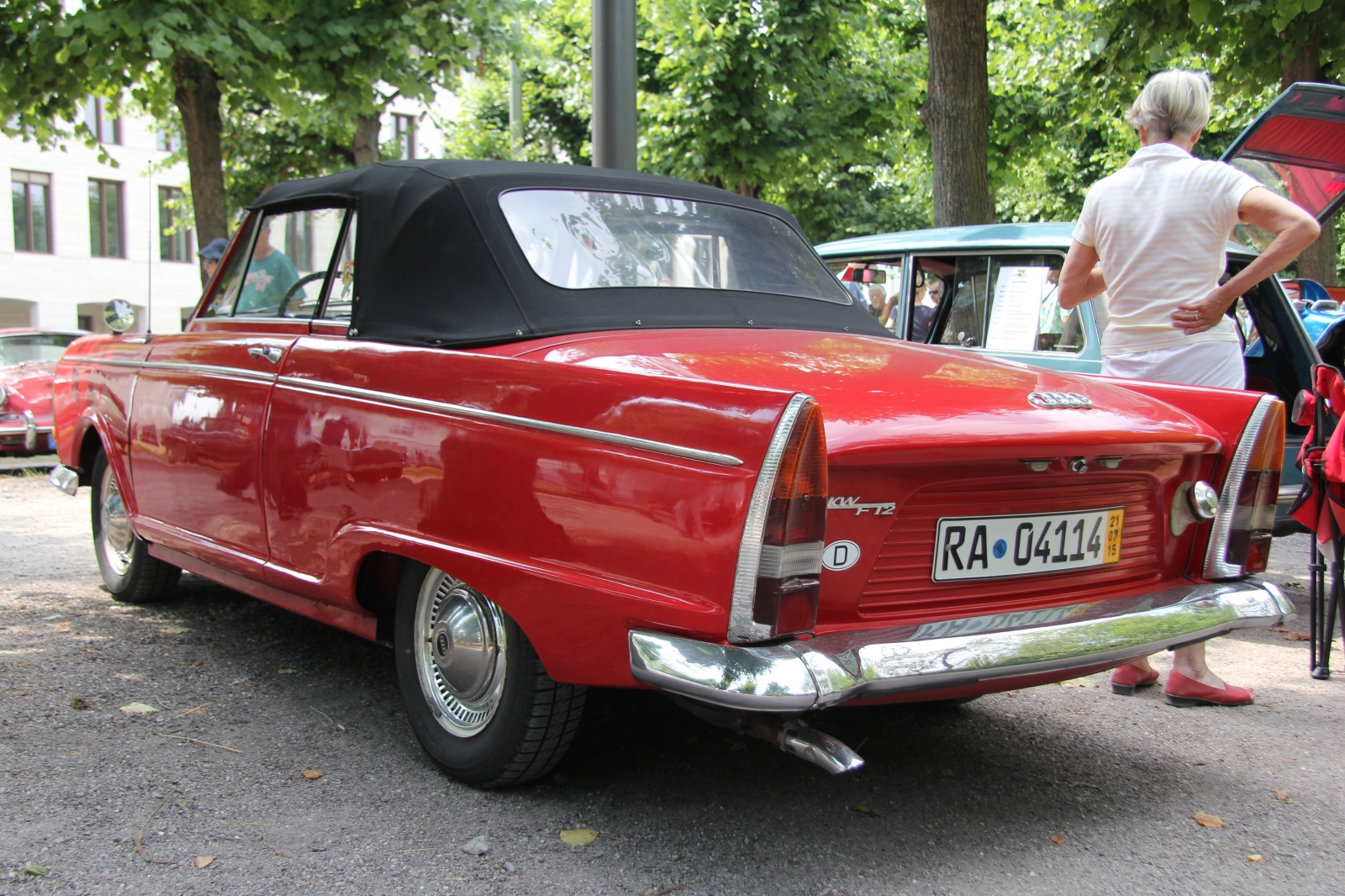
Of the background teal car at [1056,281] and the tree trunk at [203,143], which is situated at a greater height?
the tree trunk at [203,143]

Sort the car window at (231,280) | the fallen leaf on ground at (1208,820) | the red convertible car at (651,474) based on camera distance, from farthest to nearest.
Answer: the car window at (231,280)
the fallen leaf on ground at (1208,820)
the red convertible car at (651,474)

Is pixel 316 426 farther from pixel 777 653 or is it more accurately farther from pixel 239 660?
pixel 777 653

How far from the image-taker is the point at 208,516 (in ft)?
13.3

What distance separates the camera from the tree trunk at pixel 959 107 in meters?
9.09

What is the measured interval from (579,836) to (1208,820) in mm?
1647

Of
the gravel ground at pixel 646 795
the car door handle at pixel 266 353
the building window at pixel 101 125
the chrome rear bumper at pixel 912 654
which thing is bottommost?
the gravel ground at pixel 646 795

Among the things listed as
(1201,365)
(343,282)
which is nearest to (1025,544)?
(1201,365)

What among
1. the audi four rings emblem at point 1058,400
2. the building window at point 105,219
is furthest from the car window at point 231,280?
the building window at point 105,219

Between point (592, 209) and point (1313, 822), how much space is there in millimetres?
2674

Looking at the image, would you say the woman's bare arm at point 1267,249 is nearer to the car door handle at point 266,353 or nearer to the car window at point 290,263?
the car window at point 290,263

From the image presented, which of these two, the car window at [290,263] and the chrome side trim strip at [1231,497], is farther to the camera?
the car window at [290,263]

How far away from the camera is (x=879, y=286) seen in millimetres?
7496

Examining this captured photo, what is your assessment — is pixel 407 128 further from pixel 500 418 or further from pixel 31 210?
pixel 500 418

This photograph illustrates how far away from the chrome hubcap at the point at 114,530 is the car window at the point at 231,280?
1029 mm
